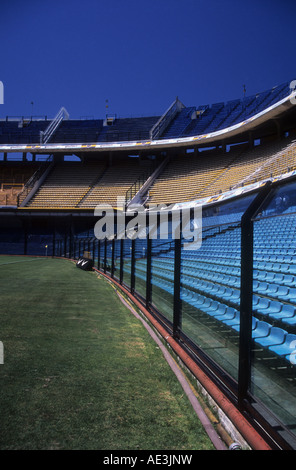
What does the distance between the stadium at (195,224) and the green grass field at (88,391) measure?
375mm

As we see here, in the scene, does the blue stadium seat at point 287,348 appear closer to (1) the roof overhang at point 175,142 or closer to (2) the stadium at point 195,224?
(2) the stadium at point 195,224

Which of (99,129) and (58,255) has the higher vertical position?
(99,129)

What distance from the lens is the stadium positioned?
8.89 ft

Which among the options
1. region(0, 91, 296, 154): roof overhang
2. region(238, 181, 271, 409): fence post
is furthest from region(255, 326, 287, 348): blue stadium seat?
region(0, 91, 296, 154): roof overhang

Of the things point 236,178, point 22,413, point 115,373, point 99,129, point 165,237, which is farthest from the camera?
point 99,129

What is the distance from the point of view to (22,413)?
2.52 meters

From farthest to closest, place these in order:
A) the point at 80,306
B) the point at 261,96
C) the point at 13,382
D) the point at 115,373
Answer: the point at 261,96, the point at 80,306, the point at 115,373, the point at 13,382

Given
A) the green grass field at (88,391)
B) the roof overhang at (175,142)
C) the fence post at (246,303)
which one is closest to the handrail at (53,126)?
the roof overhang at (175,142)

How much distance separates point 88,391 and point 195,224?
265 cm

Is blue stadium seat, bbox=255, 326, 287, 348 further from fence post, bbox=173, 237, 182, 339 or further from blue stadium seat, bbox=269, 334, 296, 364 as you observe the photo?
fence post, bbox=173, 237, 182, 339

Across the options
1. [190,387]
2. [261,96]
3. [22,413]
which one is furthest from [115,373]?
[261,96]
